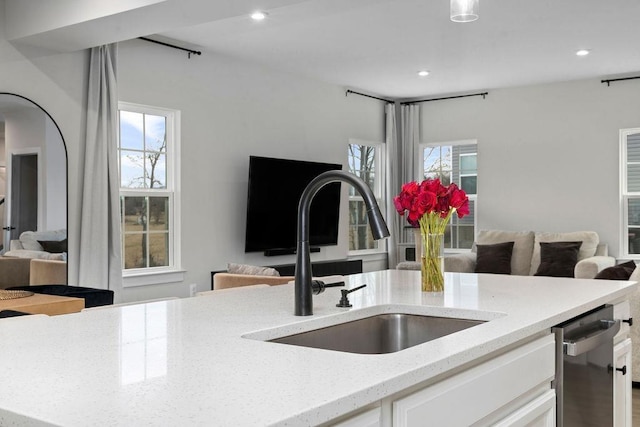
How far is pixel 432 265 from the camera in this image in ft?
8.20

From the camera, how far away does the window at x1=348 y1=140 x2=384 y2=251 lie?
8.72m

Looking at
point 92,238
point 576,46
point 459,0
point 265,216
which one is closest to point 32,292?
point 92,238

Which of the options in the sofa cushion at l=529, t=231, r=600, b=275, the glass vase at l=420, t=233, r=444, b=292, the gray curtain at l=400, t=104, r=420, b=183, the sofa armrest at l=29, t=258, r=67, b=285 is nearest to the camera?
the glass vase at l=420, t=233, r=444, b=292

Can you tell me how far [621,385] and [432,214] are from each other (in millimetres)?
1015

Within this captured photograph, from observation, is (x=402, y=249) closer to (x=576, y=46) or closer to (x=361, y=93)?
(x=361, y=93)

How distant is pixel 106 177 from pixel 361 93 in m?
4.13

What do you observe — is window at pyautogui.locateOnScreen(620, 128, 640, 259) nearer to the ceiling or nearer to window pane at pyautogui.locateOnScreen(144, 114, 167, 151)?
the ceiling

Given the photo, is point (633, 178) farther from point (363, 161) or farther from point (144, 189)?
point (144, 189)

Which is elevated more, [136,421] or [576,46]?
[576,46]

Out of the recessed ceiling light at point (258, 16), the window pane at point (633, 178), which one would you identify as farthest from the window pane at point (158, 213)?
the window pane at point (633, 178)

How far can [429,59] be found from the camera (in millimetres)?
6988

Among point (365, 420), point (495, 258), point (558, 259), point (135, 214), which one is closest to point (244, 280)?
point (135, 214)

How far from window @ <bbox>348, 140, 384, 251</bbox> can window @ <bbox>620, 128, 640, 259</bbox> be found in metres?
2.96

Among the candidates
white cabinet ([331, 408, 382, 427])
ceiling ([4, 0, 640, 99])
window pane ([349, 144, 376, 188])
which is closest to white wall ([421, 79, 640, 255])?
ceiling ([4, 0, 640, 99])
